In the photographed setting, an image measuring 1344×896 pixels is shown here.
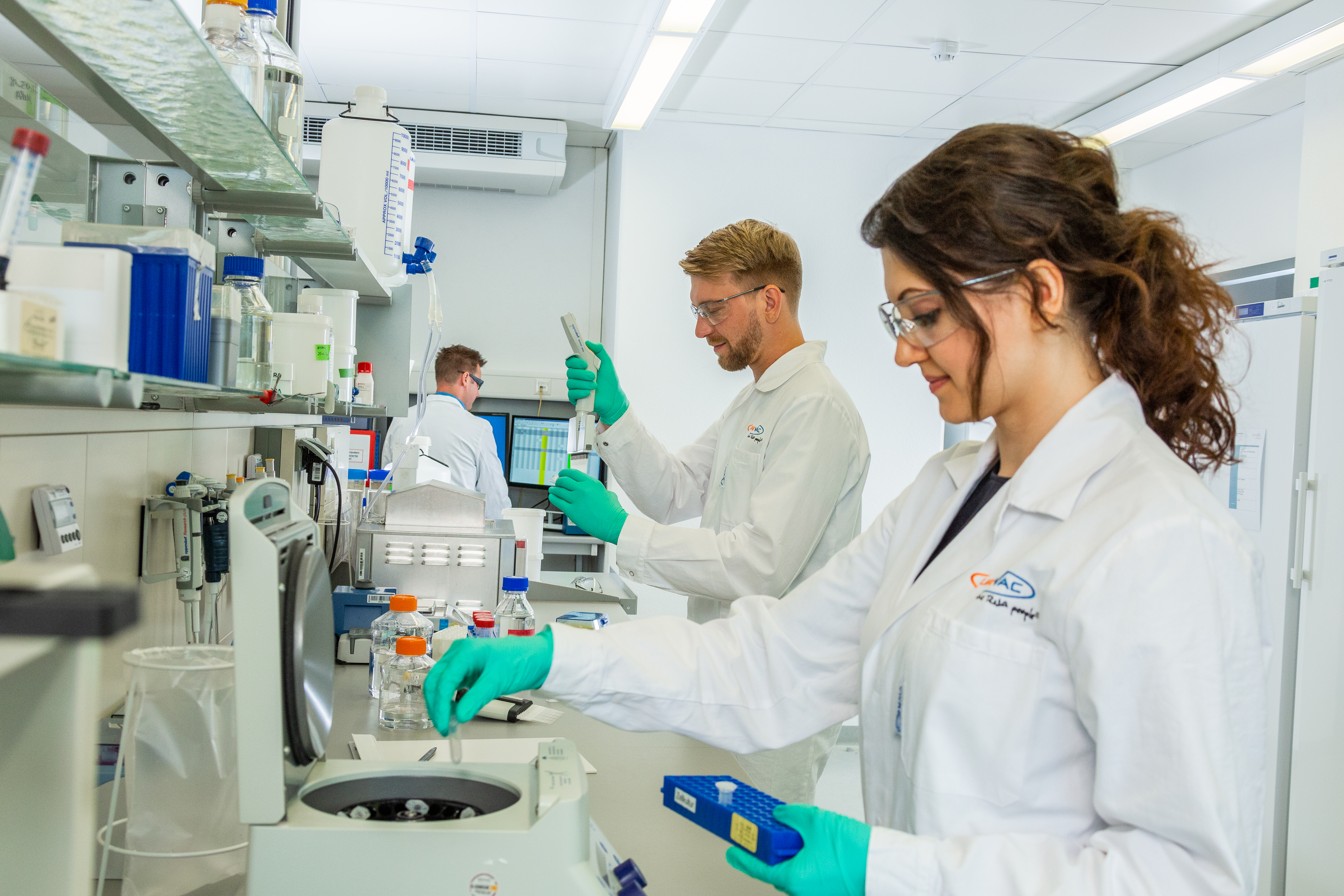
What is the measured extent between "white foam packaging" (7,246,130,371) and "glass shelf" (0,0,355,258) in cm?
22

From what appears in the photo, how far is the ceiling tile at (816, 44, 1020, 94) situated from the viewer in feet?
12.6

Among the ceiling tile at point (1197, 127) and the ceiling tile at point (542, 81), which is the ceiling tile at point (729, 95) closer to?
the ceiling tile at point (542, 81)

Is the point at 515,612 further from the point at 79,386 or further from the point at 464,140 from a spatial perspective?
the point at 464,140

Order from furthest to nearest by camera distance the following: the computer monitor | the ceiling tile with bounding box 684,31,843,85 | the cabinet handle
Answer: the computer monitor, the ceiling tile with bounding box 684,31,843,85, the cabinet handle

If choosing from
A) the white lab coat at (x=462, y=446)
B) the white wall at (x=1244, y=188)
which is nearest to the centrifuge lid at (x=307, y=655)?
Result: the white lab coat at (x=462, y=446)

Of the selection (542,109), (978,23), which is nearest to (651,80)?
(542,109)

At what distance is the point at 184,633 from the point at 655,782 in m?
0.88

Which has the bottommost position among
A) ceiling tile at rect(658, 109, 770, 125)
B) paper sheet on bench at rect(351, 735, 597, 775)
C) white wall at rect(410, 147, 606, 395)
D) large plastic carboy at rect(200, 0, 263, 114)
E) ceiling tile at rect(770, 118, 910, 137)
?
paper sheet on bench at rect(351, 735, 597, 775)

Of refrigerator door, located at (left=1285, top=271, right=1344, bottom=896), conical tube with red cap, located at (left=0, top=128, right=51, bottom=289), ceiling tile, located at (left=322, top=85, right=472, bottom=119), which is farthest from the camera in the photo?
ceiling tile, located at (left=322, top=85, right=472, bottom=119)

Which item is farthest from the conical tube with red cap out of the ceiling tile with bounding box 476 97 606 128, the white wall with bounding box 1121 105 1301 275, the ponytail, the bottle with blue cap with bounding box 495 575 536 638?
the ceiling tile with bounding box 476 97 606 128

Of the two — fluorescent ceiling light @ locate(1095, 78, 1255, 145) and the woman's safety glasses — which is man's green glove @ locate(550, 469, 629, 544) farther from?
fluorescent ceiling light @ locate(1095, 78, 1255, 145)

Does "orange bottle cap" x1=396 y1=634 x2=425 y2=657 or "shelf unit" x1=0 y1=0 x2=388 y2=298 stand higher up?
"shelf unit" x1=0 y1=0 x2=388 y2=298

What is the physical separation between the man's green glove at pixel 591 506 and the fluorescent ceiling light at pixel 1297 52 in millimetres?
2859

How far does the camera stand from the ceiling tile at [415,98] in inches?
181
